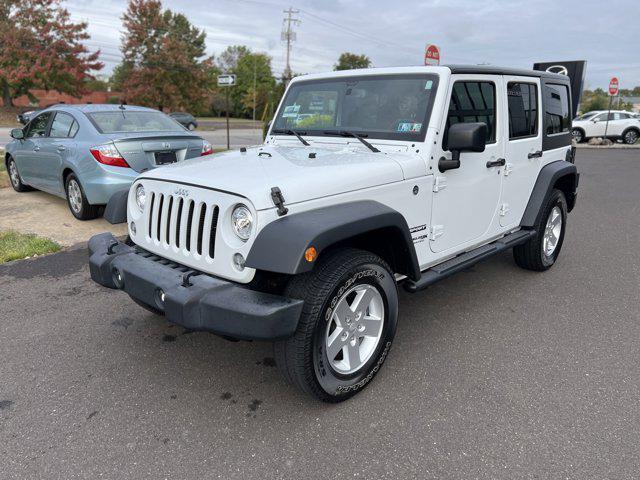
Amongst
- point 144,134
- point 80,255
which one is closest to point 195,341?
point 80,255

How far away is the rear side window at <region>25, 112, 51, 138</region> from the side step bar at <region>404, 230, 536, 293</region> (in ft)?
21.4

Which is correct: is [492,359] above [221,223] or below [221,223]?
below

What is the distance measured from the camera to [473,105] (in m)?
3.67

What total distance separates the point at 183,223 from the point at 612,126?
1033 inches

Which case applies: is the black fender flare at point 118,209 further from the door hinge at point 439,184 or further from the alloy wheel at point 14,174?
the alloy wheel at point 14,174

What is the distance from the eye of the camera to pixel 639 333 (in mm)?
3744

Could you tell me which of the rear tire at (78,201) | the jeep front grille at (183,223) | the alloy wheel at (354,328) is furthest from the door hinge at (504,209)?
the rear tire at (78,201)

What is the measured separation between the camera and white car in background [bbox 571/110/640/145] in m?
23.7

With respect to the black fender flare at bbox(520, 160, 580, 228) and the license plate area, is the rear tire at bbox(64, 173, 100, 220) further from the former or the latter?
the black fender flare at bbox(520, 160, 580, 228)

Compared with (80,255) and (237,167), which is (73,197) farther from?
(237,167)

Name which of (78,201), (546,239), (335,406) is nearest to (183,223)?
(335,406)

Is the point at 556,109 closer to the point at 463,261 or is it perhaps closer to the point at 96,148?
the point at 463,261

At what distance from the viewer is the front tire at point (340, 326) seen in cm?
253

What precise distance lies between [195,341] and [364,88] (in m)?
2.20
